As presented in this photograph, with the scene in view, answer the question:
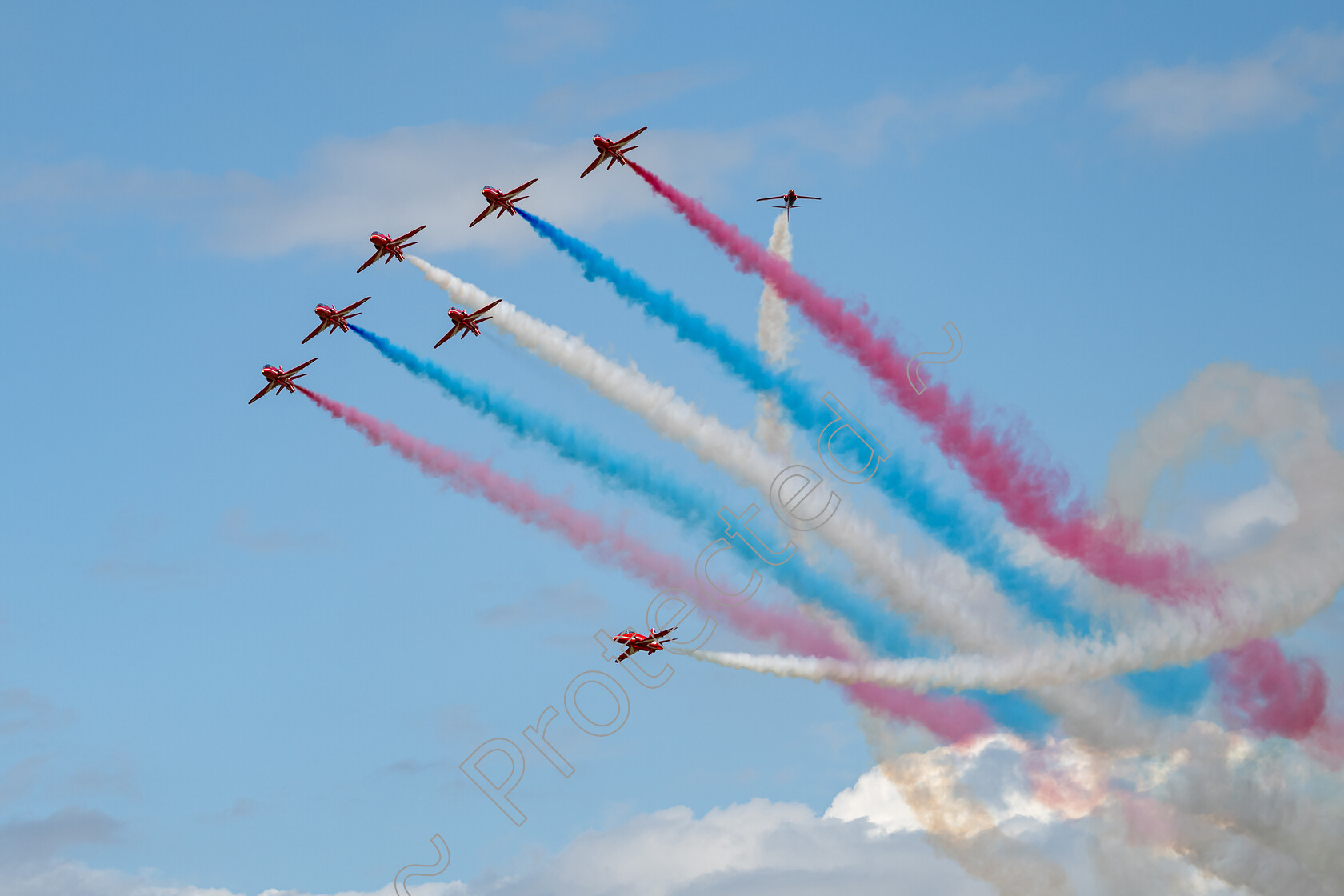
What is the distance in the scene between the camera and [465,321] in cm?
8994

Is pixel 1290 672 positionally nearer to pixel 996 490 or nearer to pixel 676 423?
pixel 996 490

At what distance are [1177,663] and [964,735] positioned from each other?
10096mm

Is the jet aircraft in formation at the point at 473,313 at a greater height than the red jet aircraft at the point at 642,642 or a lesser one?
greater

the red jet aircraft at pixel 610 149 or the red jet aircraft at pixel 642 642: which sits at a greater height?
the red jet aircraft at pixel 610 149

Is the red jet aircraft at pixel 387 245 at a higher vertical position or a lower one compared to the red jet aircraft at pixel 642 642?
higher

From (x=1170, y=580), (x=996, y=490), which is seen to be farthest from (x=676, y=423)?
(x=1170, y=580)

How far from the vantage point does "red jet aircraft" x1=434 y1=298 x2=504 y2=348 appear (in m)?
89.9

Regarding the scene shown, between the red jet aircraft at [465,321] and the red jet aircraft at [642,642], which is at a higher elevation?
the red jet aircraft at [465,321]

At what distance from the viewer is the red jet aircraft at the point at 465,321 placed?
295 ft

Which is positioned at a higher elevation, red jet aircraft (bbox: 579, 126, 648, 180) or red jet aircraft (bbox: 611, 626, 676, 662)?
red jet aircraft (bbox: 579, 126, 648, 180)

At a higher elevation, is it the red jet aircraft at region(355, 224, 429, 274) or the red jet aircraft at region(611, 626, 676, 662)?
the red jet aircraft at region(355, 224, 429, 274)

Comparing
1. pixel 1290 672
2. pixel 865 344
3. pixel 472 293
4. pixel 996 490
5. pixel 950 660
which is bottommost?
pixel 1290 672

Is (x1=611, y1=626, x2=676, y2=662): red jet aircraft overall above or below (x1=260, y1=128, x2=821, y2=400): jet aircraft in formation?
below

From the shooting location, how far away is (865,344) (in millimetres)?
85625
